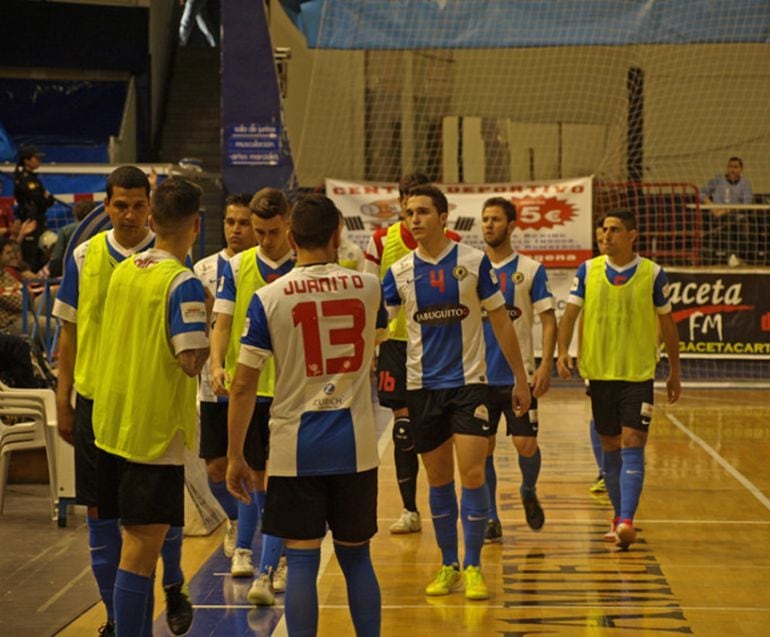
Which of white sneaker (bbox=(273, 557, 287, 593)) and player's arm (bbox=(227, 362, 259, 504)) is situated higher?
player's arm (bbox=(227, 362, 259, 504))

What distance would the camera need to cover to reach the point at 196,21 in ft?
95.6

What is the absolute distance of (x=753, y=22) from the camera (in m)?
18.0

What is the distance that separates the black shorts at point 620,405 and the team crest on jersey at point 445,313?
1.70 metres

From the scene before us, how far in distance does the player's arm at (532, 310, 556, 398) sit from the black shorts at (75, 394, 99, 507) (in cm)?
313

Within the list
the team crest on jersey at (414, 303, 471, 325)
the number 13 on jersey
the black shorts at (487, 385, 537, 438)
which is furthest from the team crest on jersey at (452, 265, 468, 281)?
the number 13 on jersey

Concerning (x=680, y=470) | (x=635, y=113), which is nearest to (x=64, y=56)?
(x=635, y=113)

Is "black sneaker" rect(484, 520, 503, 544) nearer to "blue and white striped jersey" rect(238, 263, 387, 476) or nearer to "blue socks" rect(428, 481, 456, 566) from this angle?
"blue socks" rect(428, 481, 456, 566)

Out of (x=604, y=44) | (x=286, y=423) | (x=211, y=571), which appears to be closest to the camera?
(x=286, y=423)

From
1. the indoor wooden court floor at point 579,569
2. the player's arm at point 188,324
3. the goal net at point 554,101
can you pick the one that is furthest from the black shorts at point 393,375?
the goal net at point 554,101

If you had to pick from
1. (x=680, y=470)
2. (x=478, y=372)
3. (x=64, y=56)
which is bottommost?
(x=680, y=470)

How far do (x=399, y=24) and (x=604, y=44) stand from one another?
272 centimetres

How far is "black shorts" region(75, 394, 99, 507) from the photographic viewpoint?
18.1ft

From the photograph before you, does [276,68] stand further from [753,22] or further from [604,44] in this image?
[753,22]

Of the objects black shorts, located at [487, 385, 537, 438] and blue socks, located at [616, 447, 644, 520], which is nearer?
blue socks, located at [616, 447, 644, 520]
